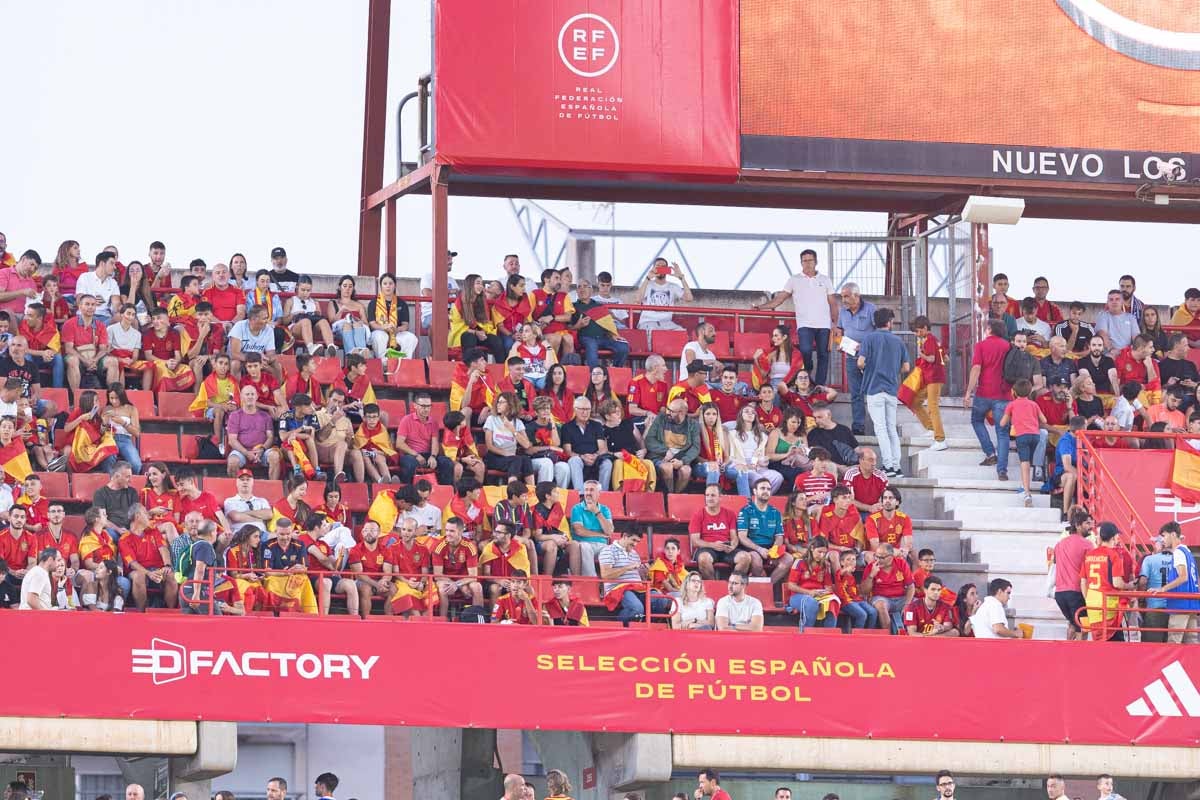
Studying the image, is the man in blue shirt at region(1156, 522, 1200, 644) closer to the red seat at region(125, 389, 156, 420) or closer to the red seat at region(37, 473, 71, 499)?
the red seat at region(125, 389, 156, 420)

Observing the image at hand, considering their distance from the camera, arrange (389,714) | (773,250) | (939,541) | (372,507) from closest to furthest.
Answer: (389,714) < (372,507) < (939,541) < (773,250)

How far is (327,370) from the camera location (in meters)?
22.1

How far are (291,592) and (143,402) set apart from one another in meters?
3.88

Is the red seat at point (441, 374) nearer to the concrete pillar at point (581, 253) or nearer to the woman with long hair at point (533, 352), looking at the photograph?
the woman with long hair at point (533, 352)

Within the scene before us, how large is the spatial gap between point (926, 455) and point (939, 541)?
158cm

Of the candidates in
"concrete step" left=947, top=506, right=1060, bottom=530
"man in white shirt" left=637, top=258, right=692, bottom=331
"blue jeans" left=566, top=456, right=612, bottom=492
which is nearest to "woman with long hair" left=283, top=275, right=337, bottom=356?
"blue jeans" left=566, top=456, right=612, bottom=492

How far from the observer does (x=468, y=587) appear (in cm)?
1872

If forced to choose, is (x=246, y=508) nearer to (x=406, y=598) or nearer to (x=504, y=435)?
(x=406, y=598)

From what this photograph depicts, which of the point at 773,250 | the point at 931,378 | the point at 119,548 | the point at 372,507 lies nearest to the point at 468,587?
the point at 372,507

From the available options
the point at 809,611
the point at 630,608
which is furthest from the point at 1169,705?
the point at 630,608

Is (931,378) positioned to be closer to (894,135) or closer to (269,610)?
(894,135)

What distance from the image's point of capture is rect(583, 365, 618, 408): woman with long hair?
21656 mm

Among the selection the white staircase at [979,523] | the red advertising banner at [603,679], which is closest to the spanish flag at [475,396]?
the red advertising banner at [603,679]

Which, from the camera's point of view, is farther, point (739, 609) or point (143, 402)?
point (143, 402)
